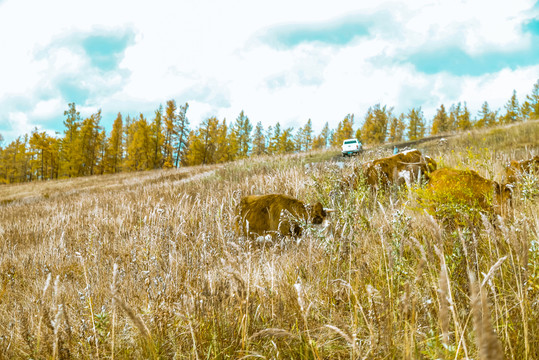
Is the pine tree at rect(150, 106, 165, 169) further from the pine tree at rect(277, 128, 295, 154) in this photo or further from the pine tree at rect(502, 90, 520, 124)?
the pine tree at rect(502, 90, 520, 124)

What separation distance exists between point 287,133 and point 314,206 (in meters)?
60.2

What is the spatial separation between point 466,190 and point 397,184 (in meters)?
0.60

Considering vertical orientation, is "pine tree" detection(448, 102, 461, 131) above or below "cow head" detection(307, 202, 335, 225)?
above

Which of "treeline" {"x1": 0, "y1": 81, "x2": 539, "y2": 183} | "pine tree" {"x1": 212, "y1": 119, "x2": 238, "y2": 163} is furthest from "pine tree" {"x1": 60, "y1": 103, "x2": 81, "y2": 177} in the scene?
"pine tree" {"x1": 212, "y1": 119, "x2": 238, "y2": 163}

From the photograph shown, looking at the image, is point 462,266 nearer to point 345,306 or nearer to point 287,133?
point 345,306

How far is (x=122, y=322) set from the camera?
5.37 ft

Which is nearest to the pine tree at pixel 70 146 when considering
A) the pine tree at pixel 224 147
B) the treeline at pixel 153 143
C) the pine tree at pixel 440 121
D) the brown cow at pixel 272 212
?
the treeline at pixel 153 143

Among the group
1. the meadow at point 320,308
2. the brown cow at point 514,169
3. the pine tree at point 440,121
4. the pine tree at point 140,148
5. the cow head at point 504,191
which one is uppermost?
the pine tree at point 440,121

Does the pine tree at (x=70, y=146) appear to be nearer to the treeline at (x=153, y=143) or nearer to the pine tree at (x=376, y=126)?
the treeline at (x=153, y=143)

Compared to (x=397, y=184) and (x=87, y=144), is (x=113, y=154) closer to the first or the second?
(x=87, y=144)

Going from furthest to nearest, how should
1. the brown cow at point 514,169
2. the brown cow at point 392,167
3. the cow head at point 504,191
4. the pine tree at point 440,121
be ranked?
the pine tree at point 440,121 → the brown cow at point 392,167 → the brown cow at point 514,169 → the cow head at point 504,191

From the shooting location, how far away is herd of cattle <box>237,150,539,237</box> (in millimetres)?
2559

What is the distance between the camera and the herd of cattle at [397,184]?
2559mm

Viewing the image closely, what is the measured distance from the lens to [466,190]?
8.58 feet
